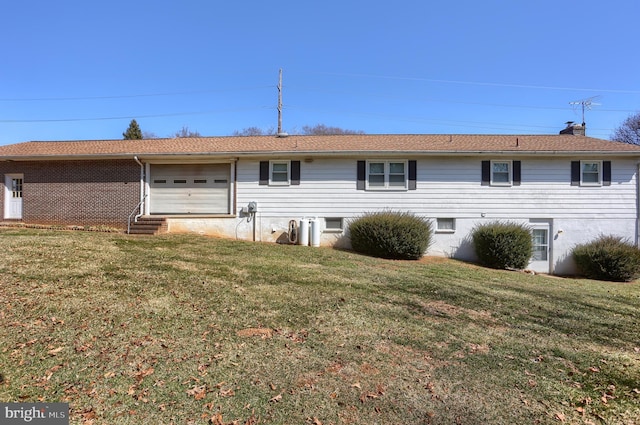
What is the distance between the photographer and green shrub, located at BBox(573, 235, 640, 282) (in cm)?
1110

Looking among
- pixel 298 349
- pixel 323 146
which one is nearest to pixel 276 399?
pixel 298 349

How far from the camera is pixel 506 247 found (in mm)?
11625

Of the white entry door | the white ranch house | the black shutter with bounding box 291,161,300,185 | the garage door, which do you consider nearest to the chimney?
the white ranch house

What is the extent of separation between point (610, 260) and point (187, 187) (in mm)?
14550

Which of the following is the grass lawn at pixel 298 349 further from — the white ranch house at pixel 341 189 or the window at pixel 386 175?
the window at pixel 386 175

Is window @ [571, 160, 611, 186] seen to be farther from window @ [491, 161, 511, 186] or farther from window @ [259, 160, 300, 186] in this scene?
window @ [259, 160, 300, 186]

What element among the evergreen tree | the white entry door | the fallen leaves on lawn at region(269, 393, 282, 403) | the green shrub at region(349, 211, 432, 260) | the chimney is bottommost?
the fallen leaves on lawn at region(269, 393, 282, 403)

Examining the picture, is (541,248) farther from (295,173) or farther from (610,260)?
(295,173)

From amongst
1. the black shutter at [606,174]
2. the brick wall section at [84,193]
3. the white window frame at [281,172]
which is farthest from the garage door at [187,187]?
the black shutter at [606,174]

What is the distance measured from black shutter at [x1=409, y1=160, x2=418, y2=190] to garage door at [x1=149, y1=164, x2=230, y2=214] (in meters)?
6.71

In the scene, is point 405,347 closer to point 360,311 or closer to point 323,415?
point 360,311

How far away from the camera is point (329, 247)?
41.9 feet

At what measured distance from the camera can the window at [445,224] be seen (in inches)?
507

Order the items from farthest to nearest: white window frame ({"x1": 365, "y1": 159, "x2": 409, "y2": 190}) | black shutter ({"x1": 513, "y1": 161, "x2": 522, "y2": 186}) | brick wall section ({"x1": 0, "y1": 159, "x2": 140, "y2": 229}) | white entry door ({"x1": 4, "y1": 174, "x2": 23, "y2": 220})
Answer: white entry door ({"x1": 4, "y1": 174, "x2": 23, "y2": 220})
brick wall section ({"x1": 0, "y1": 159, "x2": 140, "y2": 229})
white window frame ({"x1": 365, "y1": 159, "x2": 409, "y2": 190})
black shutter ({"x1": 513, "y1": 161, "x2": 522, "y2": 186})
